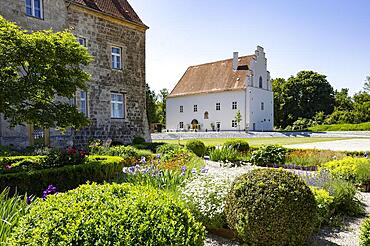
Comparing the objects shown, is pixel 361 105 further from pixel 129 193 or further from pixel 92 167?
pixel 129 193

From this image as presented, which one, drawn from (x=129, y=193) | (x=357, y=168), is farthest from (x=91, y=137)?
(x=129, y=193)

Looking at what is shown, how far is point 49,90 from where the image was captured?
8977mm

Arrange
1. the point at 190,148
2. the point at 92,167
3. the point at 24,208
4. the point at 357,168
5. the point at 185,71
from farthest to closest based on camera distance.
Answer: the point at 185,71, the point at 190,148, the point at 92,167, the point at 357,168, the point at 24,208

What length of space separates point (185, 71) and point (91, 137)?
38616 mm

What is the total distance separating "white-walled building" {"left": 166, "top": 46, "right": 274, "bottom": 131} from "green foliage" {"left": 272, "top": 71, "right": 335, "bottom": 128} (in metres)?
7.65

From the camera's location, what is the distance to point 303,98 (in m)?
56.2

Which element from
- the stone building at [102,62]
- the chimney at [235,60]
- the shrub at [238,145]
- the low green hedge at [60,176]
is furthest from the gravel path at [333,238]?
the chimney at [235,60]

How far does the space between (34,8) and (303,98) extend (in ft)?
169

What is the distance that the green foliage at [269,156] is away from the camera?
11.6 m

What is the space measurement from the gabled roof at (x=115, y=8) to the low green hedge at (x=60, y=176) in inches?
463

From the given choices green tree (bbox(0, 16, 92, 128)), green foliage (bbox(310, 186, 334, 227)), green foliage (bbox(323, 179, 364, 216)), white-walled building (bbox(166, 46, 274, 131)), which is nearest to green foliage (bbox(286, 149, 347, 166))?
green foliage (bbox(323, 179, 364, 216))

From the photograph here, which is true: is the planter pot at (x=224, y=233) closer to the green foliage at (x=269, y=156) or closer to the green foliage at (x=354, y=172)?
the green foliage at (x=354, y=172)

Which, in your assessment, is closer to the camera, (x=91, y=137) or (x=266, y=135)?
(x=91, y=137)

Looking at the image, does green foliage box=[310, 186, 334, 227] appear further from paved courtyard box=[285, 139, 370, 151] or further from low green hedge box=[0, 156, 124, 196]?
paved courtyard box=[285, 139, 370, 151]
